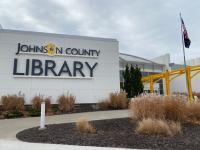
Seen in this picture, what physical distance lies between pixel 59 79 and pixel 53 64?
110cm

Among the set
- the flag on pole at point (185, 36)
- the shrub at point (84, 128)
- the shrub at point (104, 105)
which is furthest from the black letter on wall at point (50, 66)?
the shrub at point (84, 128)

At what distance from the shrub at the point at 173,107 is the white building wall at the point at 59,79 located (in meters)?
9.33

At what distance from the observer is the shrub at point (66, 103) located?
1559 centimetres

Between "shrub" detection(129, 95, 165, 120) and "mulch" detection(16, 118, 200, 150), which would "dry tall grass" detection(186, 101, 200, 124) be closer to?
"mulch" detection(16, 118, 200, 150)

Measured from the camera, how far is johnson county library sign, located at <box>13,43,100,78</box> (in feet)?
54.9

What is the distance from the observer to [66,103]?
15711 mm

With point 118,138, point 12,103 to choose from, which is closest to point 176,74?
point 12,103

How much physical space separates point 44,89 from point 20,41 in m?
3.61

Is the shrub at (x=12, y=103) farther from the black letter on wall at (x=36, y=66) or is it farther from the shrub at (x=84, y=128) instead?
the shrub at (x=84, y=128)

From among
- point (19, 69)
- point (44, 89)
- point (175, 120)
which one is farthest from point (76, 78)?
point (175, 120)

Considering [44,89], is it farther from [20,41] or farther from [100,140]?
[100,140]

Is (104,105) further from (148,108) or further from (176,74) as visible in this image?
(176,74)

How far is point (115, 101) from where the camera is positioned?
55.9ft

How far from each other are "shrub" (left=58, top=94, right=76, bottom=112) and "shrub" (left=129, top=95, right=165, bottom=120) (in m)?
6.90
